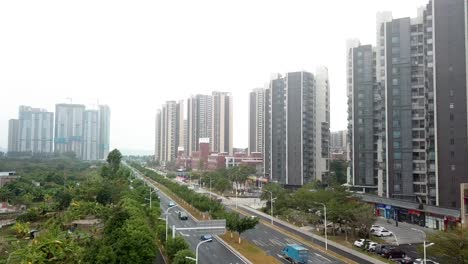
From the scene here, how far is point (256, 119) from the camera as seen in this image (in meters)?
156

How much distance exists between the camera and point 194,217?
6134 centimetres

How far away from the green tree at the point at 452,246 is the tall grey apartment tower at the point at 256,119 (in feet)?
395

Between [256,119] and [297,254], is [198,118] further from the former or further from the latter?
[297,254]

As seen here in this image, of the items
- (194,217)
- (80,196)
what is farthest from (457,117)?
(80,196)

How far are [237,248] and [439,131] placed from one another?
30893mm

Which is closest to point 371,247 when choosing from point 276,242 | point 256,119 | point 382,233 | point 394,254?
point 394,254

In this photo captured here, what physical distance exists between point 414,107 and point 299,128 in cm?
3626

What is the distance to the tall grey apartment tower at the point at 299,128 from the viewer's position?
9531 cm

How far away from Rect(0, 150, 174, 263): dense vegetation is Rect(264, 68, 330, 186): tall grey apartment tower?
38.4 metres

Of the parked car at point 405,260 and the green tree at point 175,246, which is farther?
the parked car at point 405,260

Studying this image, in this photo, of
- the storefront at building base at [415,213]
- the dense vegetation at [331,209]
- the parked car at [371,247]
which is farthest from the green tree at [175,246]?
the storefront at building base at [415,213]

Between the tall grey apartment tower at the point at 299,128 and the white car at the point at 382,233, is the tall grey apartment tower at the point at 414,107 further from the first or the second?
the tall grey apartment tower at the point at 299,128

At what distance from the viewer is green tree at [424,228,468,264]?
28156 millimetres

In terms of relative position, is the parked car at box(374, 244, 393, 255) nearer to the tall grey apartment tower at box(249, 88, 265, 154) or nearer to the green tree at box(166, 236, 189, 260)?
the green tree at box(166, 236, 189, 260)
